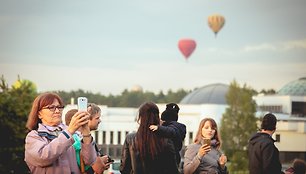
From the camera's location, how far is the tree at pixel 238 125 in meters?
75.7

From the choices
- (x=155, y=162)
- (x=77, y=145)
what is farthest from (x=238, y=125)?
(x=77, y=145)

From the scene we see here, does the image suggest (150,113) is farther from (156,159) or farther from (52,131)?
(52,131)

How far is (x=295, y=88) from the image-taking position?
128 metres

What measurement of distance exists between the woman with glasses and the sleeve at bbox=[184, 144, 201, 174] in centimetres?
340

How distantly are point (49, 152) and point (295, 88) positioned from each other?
122402 millimetres

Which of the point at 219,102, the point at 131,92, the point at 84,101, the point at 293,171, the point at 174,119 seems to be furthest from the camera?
the point at 131,92

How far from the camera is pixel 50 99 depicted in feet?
24.5

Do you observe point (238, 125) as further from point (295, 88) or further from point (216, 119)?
point (295, 88)

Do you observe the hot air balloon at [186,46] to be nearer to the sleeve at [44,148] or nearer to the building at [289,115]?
the building at [289,115]

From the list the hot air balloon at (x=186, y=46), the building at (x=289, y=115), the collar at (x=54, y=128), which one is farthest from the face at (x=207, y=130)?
the hot air balloon at (x=186, y=46)

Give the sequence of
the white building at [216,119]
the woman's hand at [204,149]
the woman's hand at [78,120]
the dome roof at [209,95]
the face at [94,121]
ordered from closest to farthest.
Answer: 1. the woman's hand at [78,120]
2. the face at [94,121]
3. the woman's hand at [204,149]
4. the white building at [216,119]
5. the dome roof at [209,95]

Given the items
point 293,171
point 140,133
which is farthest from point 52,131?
point 293,171

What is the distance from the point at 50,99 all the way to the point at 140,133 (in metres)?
2.13

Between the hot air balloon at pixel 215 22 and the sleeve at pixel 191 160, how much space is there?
112706mm
